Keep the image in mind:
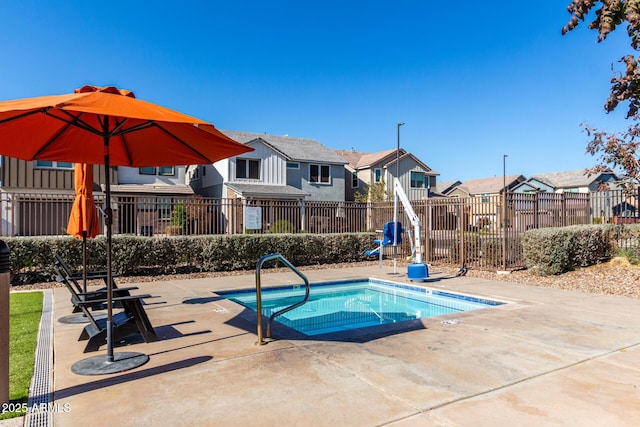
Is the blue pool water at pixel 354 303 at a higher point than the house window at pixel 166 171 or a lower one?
lower

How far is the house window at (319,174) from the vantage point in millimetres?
30891

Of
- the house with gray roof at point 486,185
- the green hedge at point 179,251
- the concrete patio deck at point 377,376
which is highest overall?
the house with gray roof at point 486,185

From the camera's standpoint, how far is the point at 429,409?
3.30 metres

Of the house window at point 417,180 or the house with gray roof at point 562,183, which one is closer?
the house window at point 417,180

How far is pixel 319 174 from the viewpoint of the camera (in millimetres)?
31156

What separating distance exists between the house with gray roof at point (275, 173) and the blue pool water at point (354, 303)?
15.7 m

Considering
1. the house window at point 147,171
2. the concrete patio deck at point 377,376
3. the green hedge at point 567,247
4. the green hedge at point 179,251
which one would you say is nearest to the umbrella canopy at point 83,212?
the concrete patio deck at point 377,376

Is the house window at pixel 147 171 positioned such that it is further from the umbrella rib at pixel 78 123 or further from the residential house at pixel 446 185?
the residential house at pixel 446 185

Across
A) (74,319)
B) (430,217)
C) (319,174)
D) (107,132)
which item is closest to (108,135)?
(107,132)

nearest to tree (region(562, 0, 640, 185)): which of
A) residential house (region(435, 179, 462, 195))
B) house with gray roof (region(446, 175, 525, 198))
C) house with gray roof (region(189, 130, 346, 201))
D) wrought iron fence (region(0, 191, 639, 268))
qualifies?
wrought iron fence (region(0, 191, 639, 268))

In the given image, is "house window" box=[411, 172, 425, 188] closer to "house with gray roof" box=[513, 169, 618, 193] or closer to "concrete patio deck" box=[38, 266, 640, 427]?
"house with gray roof" box=[513, 169, 618, 193]

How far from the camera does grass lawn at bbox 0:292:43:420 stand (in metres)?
3.59

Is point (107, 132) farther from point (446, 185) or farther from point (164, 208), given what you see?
point (446, 185)

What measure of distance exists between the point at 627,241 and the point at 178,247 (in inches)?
494
